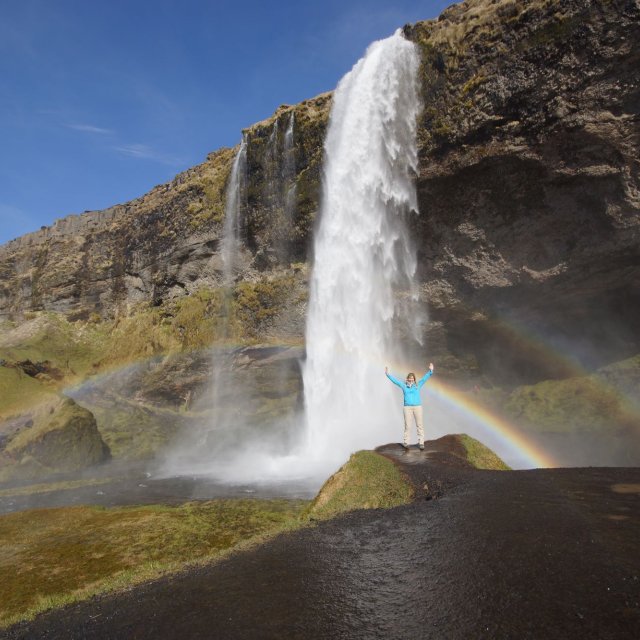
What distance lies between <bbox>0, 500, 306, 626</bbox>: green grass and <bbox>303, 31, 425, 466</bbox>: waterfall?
1561cm

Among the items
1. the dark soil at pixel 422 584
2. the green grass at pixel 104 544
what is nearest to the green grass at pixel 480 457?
the dark soil at pixel 422 584

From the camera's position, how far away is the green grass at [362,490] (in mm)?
8375

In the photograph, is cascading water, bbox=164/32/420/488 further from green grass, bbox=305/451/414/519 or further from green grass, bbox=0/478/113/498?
green grass, bbox=305/451/414/519

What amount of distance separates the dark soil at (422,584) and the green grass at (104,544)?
3.21 ft

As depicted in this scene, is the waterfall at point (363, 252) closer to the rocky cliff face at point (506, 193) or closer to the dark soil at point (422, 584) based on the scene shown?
the rocky cliff face at point (506, 193)

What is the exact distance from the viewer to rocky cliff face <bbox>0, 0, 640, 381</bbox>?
20.5m

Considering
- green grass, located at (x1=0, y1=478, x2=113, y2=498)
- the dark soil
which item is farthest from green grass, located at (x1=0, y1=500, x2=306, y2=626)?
green grass, located at (x1=0, y1=478, x2=113, y2=498)

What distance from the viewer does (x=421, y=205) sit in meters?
26.5

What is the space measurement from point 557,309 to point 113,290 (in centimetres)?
4065

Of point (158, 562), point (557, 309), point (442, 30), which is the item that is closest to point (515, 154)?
point (442, 30)

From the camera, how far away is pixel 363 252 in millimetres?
27906

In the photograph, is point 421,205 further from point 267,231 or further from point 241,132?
point 241,132

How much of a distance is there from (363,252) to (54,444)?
819 inches

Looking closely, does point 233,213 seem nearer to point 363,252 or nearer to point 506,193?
point 363,252
